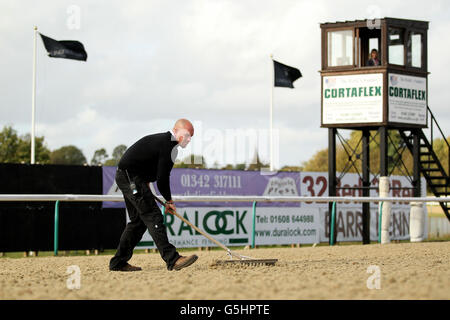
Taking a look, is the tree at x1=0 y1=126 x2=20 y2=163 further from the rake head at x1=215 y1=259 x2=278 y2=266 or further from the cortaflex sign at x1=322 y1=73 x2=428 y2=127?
the rake head at x1=215 y1=259 x2=278 y2=266

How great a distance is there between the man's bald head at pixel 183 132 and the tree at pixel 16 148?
143 feet

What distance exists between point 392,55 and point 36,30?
1183cm

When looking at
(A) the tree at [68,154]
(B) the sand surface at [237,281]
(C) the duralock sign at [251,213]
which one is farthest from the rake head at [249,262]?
(A) the tree at [68,154]

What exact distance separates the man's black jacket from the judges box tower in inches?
517

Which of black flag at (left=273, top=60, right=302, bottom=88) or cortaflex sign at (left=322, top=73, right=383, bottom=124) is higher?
black flag at (left=273, top=60, right=302, bottom=88)

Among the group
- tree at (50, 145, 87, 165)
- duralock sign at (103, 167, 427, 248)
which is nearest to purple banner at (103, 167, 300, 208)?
duralock sign at (103, 167, 427, 248)

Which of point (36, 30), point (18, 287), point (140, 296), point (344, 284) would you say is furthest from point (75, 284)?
point (36, 30)

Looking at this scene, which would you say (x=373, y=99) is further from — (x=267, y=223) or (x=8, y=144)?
(x=8, y=144)

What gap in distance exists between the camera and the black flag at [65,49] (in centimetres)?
2548

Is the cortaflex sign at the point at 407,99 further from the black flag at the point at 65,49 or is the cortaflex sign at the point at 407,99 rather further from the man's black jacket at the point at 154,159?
the man's black jacket at the point at 154,159

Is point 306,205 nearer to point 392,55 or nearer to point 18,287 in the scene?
point 392,55

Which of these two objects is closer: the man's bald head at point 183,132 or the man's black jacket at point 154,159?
the man's black jacket at point 154,159

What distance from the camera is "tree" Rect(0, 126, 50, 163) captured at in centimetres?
5203

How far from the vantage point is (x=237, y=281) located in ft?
27.0
